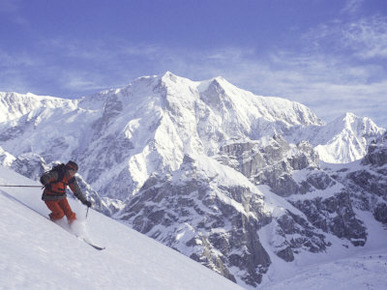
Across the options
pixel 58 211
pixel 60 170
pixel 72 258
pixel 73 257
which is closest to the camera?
pixel 72 258

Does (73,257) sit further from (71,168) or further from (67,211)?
(71,168)

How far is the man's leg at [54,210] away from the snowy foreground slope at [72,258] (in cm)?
41

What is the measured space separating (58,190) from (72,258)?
3.82 m

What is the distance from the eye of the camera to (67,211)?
11.9m

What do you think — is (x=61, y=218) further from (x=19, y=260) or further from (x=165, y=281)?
(x=19, y=260)

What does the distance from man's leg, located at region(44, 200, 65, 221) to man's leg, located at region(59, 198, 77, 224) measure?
0.60 feet

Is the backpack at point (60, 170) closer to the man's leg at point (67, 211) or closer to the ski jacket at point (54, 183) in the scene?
the ski jacket at point (54, 183)

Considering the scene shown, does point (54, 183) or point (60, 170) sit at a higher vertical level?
point (60, 170)

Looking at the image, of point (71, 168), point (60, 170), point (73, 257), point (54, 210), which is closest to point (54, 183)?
point (60, 170)

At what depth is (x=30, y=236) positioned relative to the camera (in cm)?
891

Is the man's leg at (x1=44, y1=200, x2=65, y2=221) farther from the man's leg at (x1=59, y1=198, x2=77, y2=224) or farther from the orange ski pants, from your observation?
the man's leg at (x1=59, y1=198, x2=77, y2=224)

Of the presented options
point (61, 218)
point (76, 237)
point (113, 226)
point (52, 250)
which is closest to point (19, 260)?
point (52, 250)

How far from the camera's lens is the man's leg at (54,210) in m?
11.6

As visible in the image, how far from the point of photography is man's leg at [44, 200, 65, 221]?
11.6 metres
